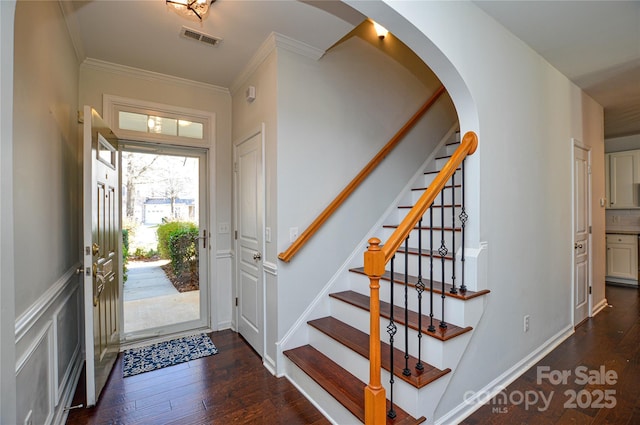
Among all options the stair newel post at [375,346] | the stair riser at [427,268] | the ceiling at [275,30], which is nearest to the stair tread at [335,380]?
the stair newel post at [375,346]

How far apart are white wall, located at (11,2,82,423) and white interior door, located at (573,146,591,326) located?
4.63 m

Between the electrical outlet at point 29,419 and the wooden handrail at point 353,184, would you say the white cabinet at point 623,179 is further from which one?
the electrical outlet at point 29,419

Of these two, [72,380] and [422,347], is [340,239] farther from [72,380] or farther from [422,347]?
[72,380]

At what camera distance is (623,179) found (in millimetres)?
5484

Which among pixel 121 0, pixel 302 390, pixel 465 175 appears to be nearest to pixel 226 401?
pixel 302 390

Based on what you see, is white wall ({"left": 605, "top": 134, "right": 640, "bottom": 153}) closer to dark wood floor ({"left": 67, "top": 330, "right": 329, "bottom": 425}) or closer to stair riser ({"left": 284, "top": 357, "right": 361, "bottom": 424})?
stair riser ({"left": 284, "top": 357, "right": 361, "bottom": 424})

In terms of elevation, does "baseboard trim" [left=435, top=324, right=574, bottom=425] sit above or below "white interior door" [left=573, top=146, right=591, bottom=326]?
below

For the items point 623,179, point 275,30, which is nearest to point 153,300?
point 275,30

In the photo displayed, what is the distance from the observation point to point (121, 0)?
2105 mm

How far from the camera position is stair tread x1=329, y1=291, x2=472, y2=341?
1843mm

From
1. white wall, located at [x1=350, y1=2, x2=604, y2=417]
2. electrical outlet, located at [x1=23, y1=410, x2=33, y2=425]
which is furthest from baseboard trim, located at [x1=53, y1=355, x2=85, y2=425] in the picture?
white wall, located at [x1=350, y1=2, x2=604, y2=417]

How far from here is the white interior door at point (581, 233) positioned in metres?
3.37

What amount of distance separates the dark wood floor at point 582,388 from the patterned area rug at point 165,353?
2.39 m

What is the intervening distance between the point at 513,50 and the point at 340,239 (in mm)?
2178
